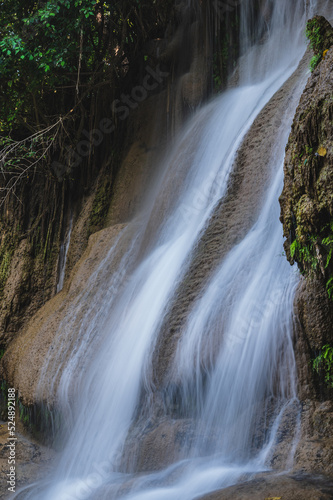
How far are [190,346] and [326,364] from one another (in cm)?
115

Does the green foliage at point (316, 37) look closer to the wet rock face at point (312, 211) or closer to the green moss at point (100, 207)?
the wet rock face at point (312, 211)

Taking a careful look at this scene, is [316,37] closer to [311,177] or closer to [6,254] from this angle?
[311,177]

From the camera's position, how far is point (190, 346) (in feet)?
Answer: 14.3

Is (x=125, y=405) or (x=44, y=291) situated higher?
(x=44, y=291)

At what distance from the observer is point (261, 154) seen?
589cm

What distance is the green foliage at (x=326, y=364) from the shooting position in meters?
3.59

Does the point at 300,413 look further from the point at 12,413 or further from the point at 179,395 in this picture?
the point at 12,413

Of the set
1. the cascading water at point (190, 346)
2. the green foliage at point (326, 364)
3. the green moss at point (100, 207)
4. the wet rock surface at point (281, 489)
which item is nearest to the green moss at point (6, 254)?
the green moss at point (100, 207)

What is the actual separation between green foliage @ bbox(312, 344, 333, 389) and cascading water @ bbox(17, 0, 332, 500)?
19 cm

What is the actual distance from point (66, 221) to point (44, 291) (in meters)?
1.23

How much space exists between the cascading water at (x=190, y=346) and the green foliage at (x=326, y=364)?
0.19m

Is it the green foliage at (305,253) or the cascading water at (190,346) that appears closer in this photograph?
the green foliage at (305,253)

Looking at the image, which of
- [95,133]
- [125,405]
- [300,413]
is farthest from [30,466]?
[95,133]

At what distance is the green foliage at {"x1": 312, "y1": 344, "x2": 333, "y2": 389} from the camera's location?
3.59 metres
